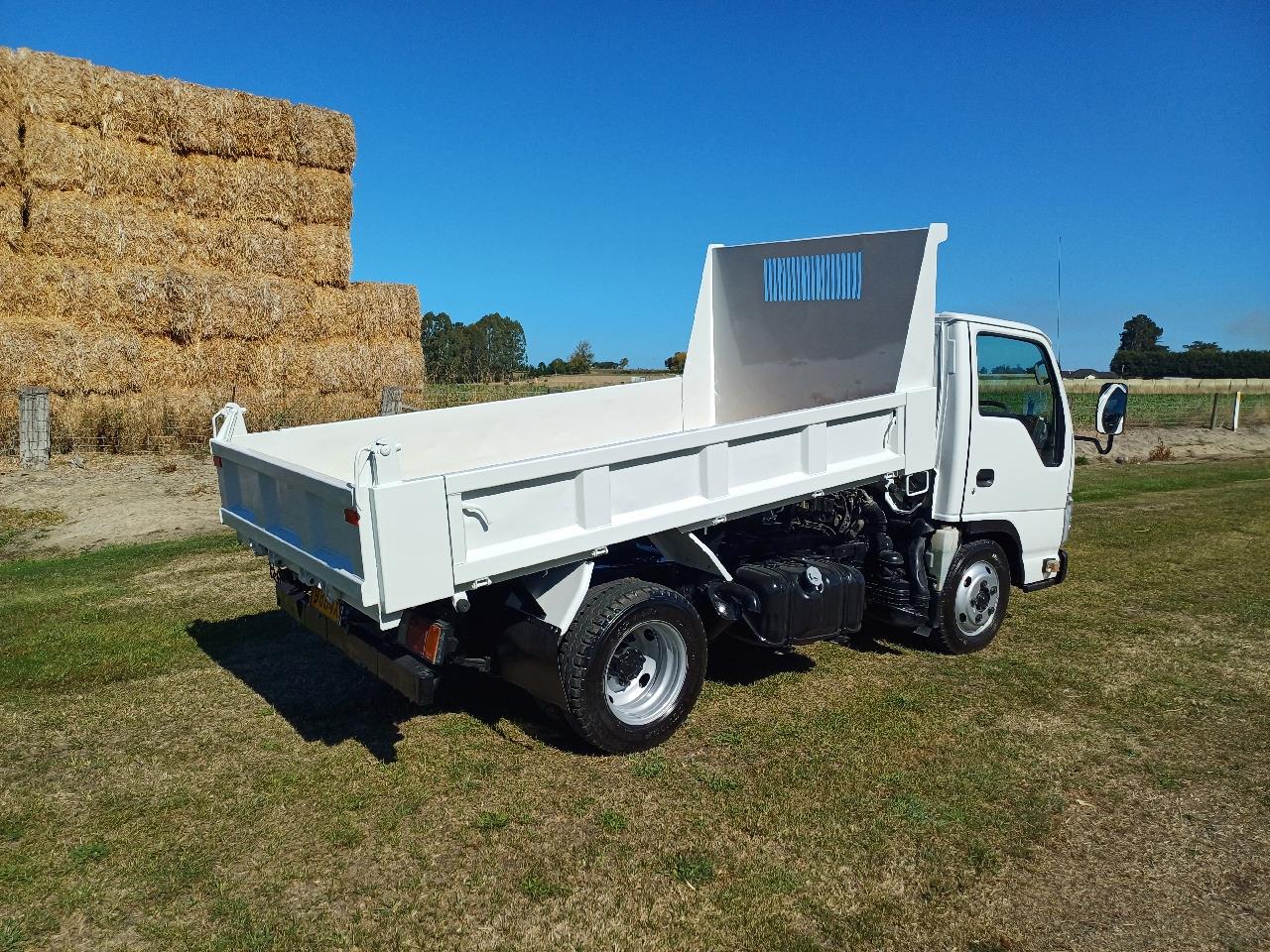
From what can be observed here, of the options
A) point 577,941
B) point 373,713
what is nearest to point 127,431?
point 373,713

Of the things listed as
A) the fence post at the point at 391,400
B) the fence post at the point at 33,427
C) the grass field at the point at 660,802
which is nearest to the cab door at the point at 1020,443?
the grass field at the point at 660,802

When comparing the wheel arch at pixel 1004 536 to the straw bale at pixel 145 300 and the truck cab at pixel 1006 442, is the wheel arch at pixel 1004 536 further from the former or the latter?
the straw bale at pixel 145 300

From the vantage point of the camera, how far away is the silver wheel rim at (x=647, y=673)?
4.99 metres

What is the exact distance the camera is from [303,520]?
466 cm

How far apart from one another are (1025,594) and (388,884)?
6.15 metres

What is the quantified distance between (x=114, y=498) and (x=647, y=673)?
1002 cm

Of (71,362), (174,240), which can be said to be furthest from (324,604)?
(174,240)

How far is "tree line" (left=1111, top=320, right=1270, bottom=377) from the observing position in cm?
5325

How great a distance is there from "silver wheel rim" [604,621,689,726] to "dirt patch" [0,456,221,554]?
24.9 ft

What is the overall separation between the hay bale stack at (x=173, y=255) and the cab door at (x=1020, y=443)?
1280 centimetres

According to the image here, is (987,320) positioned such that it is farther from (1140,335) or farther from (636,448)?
(1140,335)

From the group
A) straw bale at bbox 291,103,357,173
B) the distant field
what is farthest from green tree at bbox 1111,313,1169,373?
straw bale at bbox 291,103,357,173

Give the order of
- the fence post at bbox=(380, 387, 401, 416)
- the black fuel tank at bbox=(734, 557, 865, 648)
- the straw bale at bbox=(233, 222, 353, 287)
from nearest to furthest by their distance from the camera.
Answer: the black fuel tank at bbox=(734, 557, 865, 648) < the straw bale at bbox=(233, 222, 353, 287) < the fence post at bbox=(380, 387, 401, 416)

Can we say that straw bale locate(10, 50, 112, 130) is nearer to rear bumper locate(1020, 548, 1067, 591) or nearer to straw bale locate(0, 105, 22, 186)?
straw bale locate(0, 105, 22, 186)
